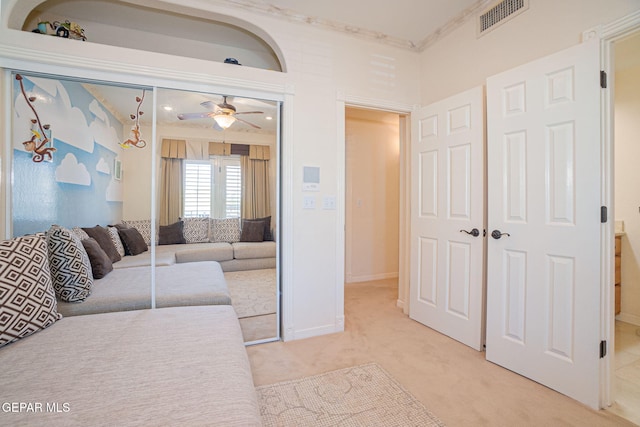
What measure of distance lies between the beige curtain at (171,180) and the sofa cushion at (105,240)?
39cm

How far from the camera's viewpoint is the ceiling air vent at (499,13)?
2.07 m

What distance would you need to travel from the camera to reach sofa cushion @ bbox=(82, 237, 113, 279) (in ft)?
6.43

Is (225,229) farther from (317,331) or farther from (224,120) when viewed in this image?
(317,331)

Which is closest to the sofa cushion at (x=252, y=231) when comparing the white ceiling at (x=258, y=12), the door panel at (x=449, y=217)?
the white ceiling at (x=258, y=12)

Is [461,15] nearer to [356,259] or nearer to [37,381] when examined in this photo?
[356,259]

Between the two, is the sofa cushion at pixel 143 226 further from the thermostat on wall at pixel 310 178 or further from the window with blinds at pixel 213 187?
the thermostat on wall at pixel 310 178

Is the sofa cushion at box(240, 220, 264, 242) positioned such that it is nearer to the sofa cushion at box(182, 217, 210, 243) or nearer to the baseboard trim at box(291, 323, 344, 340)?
the sofa cushion at box(182, 217, 210, 243)

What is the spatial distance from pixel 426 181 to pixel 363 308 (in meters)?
1.59

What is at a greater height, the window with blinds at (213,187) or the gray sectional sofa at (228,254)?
the window with blinds at (213,187)

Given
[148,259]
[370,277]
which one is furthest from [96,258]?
[370,277]

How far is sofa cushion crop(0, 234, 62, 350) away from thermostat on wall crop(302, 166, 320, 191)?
172 cm

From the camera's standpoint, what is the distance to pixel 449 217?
8.13 ft

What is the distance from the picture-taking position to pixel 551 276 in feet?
5.85

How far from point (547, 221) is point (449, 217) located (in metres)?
0.75
